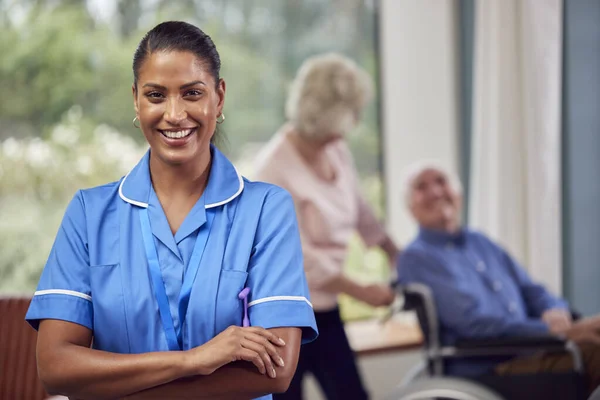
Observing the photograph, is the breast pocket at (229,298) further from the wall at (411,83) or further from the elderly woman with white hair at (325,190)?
the wall at (411,83)

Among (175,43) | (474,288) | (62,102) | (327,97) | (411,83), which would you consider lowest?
(474,288)

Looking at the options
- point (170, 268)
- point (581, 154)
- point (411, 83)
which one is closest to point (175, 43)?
point (170, 268)

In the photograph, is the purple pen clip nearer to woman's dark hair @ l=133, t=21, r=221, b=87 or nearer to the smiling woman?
the smiling woman

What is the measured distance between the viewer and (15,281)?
3.66 meters

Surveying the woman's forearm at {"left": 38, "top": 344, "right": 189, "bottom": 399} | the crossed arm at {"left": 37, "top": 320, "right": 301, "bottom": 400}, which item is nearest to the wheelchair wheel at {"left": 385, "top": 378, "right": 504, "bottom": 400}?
the crossed arm at {"left": 37, "top": 320, "right": 301, "bottom": 400}

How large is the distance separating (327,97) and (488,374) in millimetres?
1102

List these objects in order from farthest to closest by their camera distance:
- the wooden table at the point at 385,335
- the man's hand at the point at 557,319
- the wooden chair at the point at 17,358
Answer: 1. the wooden table at the point at 385,335
2. the man's hand at the point at 557,319
3. the wooden chair at the point at 17,358

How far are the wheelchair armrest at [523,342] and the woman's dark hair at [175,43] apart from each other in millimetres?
1897

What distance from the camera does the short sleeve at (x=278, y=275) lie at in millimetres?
1187

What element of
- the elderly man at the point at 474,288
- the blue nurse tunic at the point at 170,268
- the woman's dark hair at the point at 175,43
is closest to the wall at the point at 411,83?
the elderly man at the point at 474,288

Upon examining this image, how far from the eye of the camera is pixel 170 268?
3.84 ft

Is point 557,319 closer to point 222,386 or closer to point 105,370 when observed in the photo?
point 222,386

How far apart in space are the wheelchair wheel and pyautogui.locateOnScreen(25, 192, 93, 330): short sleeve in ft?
4.51

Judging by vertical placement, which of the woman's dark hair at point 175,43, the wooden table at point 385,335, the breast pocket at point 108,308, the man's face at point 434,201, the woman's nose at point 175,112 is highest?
the woman's dark hair at point 175,43
